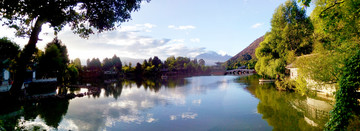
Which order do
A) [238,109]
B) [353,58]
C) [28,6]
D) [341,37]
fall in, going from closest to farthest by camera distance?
[28,6]
[353,58]
[341,37]
[238,109]

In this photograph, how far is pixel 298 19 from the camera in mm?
37188

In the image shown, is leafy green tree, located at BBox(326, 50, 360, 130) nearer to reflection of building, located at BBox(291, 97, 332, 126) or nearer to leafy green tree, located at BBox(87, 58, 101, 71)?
reflection of building, located at BBox(291, 97, 332, 126)

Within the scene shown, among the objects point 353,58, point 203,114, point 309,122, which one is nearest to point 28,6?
point 353,58

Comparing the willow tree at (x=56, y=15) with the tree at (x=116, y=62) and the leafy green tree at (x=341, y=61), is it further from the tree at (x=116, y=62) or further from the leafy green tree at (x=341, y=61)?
the tree at (x=116, y=62)

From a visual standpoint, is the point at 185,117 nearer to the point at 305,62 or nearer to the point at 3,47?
the point at 305,62

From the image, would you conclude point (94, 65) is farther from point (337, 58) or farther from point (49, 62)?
point (337, 58)

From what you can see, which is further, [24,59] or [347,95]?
[347,95]

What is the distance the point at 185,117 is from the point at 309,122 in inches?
394

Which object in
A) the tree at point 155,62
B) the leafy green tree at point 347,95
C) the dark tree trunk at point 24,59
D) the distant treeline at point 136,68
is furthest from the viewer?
the tree at point 155,62

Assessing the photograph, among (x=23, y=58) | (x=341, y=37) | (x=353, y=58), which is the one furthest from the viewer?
(x=341, y=37)

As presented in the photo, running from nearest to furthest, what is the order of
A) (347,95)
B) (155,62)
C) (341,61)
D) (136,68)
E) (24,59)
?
1. (24,59)
2. (347,95)
3. (341,61)
4. (136,68)
5. (155,62)

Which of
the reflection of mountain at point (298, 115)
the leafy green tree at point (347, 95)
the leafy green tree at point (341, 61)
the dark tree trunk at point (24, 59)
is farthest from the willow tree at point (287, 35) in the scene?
the dark tree trunk at point (24, 59)

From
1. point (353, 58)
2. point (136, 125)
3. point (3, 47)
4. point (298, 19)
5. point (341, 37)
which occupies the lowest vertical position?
point (136, 125)

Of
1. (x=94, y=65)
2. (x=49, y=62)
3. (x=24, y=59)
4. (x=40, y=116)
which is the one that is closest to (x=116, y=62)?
(x=94, y=65)
